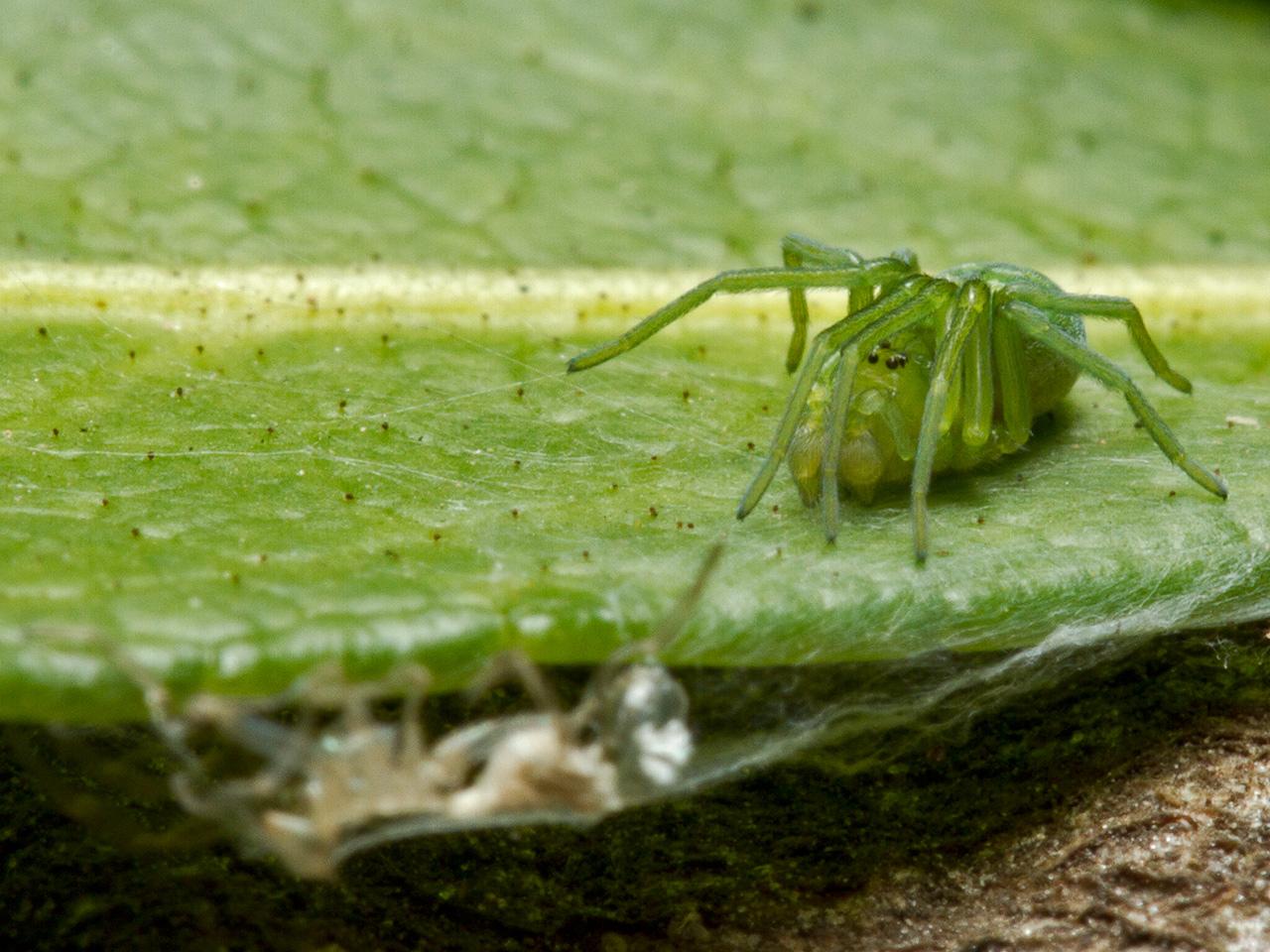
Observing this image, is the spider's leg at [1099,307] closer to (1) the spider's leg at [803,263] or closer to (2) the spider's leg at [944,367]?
(2) the spider's leg at [944,367]

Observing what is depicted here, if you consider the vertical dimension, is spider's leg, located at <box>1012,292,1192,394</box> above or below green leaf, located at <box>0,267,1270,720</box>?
above

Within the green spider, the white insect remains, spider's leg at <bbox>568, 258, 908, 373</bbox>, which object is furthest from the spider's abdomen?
the white insect remains

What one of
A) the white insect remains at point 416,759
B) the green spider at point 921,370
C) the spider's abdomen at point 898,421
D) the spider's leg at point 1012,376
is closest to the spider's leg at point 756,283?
the green spider at point 921,370

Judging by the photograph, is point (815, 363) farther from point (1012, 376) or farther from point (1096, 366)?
point (1096, 366)

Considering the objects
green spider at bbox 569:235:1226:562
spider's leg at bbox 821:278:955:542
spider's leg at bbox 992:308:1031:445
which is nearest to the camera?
spider's leg at bbox 821:278:955:542

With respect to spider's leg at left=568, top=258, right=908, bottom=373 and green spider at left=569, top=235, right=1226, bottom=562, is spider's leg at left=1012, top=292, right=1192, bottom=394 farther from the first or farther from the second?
spider's leg at left=568, top=258, right=908, bottom=373
